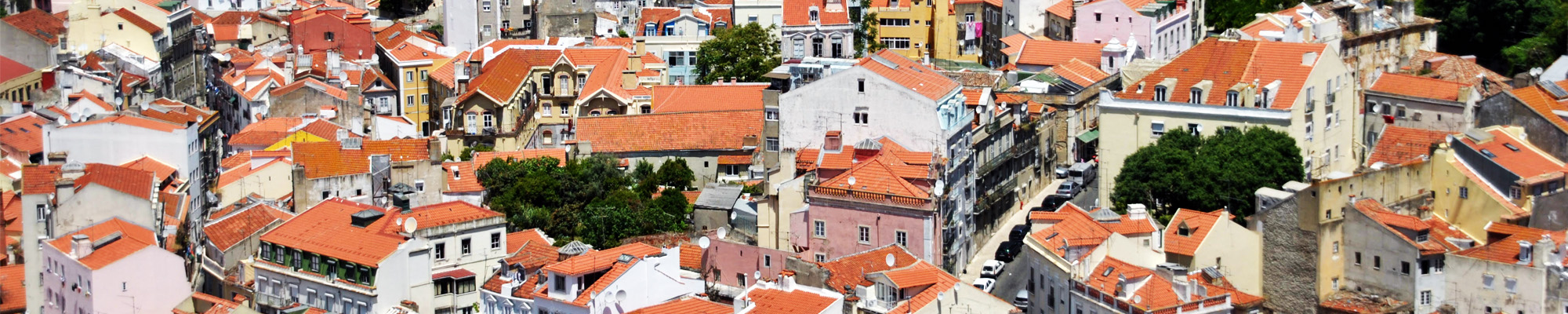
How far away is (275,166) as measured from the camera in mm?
97562

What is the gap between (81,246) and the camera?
8469 cm

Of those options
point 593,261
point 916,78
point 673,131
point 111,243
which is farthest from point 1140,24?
point 111,243

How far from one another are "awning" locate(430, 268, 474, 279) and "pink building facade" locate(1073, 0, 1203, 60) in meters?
37.5

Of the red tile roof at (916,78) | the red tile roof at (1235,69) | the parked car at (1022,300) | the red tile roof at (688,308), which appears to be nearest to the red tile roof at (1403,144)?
the red tile roof at (1235,69)

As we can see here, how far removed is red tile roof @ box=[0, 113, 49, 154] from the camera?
333ft

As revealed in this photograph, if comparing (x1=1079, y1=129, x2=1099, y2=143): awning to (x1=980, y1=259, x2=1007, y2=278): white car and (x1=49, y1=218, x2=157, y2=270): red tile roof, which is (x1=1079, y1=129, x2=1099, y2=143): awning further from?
(x1=49, y1=218, x2=157, y2=270): red tile roof

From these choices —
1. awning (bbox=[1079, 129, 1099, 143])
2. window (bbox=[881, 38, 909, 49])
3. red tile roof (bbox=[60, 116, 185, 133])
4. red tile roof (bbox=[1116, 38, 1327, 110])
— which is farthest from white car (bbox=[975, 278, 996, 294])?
window (bbox=[881, 38, 909, 49])

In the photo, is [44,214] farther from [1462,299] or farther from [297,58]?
[1462,299]

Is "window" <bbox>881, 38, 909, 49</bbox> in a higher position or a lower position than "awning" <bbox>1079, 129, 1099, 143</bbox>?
higher

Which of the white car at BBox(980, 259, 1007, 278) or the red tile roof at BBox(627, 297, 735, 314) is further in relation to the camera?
the white car at BBox(980, 259, 1007, 278)

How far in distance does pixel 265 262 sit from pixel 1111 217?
28650mm

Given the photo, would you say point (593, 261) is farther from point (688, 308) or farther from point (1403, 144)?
point (1403, 144)

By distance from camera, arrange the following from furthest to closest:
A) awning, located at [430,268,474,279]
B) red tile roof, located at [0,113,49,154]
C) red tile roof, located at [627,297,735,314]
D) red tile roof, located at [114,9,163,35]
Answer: red tile roof, located at [114,9,163,35] → red tile roof, located at [0,113,49,154] → awning, located at [430,268,474,279] → red tile roof, located at [627,297,735,314]

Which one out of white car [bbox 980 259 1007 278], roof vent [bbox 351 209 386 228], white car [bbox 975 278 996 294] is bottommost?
white car [bbox 975 278 996 294]
